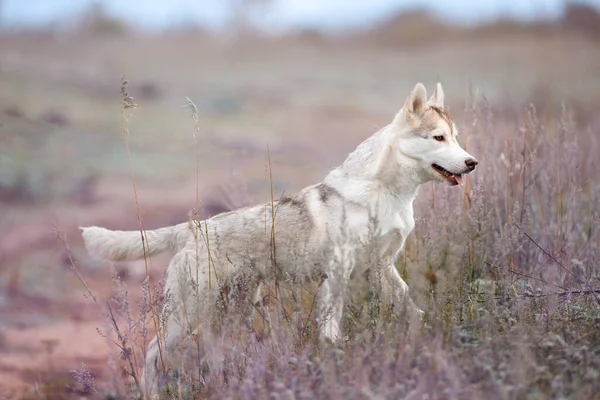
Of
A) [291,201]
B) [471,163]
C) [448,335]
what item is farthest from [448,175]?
[448,335]

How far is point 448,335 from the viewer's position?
12.0 ft

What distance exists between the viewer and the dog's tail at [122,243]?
16.4 ft

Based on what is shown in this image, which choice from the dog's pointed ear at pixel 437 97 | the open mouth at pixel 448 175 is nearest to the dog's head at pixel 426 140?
the open mouth at pixel 448 175

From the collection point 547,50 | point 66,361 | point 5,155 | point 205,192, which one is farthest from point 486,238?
point 547,50

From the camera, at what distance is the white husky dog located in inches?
191

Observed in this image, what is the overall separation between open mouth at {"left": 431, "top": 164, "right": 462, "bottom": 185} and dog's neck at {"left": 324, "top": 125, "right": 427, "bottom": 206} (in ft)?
0.48

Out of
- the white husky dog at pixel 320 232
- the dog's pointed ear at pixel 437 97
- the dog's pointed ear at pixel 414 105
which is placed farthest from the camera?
the dog's pointed ear at pixel 437 97

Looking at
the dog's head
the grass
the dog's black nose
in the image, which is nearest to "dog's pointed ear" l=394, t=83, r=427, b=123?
the dog's head

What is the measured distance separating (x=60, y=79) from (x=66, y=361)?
689 inches

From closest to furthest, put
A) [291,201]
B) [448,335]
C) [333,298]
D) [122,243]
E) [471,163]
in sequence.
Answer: [448,335] < [333,298] < [471,163] < [122,243] < [291,201]

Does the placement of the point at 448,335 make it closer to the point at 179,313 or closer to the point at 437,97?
the point at 179,313

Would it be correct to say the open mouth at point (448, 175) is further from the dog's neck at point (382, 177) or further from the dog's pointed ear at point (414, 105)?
the dog's pointed ear at point (414, 105)

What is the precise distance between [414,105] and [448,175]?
1.93 feet

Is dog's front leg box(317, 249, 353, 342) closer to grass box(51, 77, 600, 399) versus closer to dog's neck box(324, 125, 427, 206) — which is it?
grass box(51, 77, 600, 399)
